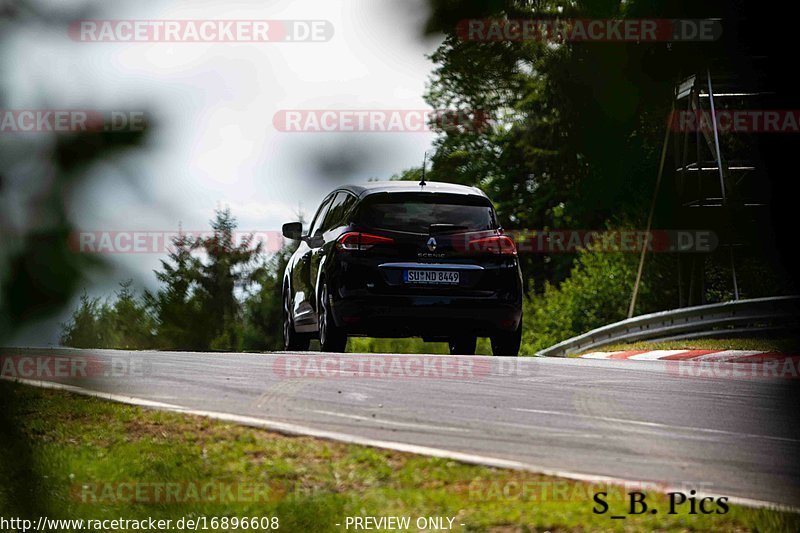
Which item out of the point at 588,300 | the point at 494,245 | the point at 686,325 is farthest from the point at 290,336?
the point at 588,300

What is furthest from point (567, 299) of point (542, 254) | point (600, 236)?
point (542, 254)

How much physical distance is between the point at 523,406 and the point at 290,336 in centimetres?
697

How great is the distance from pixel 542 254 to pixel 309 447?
1738 inches

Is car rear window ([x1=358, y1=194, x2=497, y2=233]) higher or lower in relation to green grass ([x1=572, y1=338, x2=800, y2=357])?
higher

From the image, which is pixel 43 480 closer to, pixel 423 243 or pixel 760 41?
pixel 760 41

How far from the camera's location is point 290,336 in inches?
601

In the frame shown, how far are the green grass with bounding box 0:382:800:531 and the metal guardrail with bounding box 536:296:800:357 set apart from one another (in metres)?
12.3

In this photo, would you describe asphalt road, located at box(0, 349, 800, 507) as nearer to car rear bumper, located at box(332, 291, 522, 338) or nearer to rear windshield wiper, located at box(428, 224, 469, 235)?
car rear bumper, located at box(332, 291, 522, 338)

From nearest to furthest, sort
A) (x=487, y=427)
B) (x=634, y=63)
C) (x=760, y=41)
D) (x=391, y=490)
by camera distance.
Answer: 1. (x=760, y=41)
2. (x=634, y=63)
3. (x=391, y=490)
4. (x=487, y=427)

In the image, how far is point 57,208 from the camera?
2.21 metres

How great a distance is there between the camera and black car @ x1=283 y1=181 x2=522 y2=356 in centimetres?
1238

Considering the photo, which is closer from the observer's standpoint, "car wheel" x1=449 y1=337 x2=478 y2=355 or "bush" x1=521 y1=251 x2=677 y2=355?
"car wheel" x1=449 y1=337 x2=478 y2=355

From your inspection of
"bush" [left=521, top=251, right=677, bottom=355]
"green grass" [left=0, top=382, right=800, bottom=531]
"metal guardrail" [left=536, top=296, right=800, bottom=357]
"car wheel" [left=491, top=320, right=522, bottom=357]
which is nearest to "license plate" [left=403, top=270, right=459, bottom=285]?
"car wheel" [left=491, top=320, right=522, bottom=357]

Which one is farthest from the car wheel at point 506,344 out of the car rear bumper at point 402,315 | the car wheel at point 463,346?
the car wheel at point 463,346
